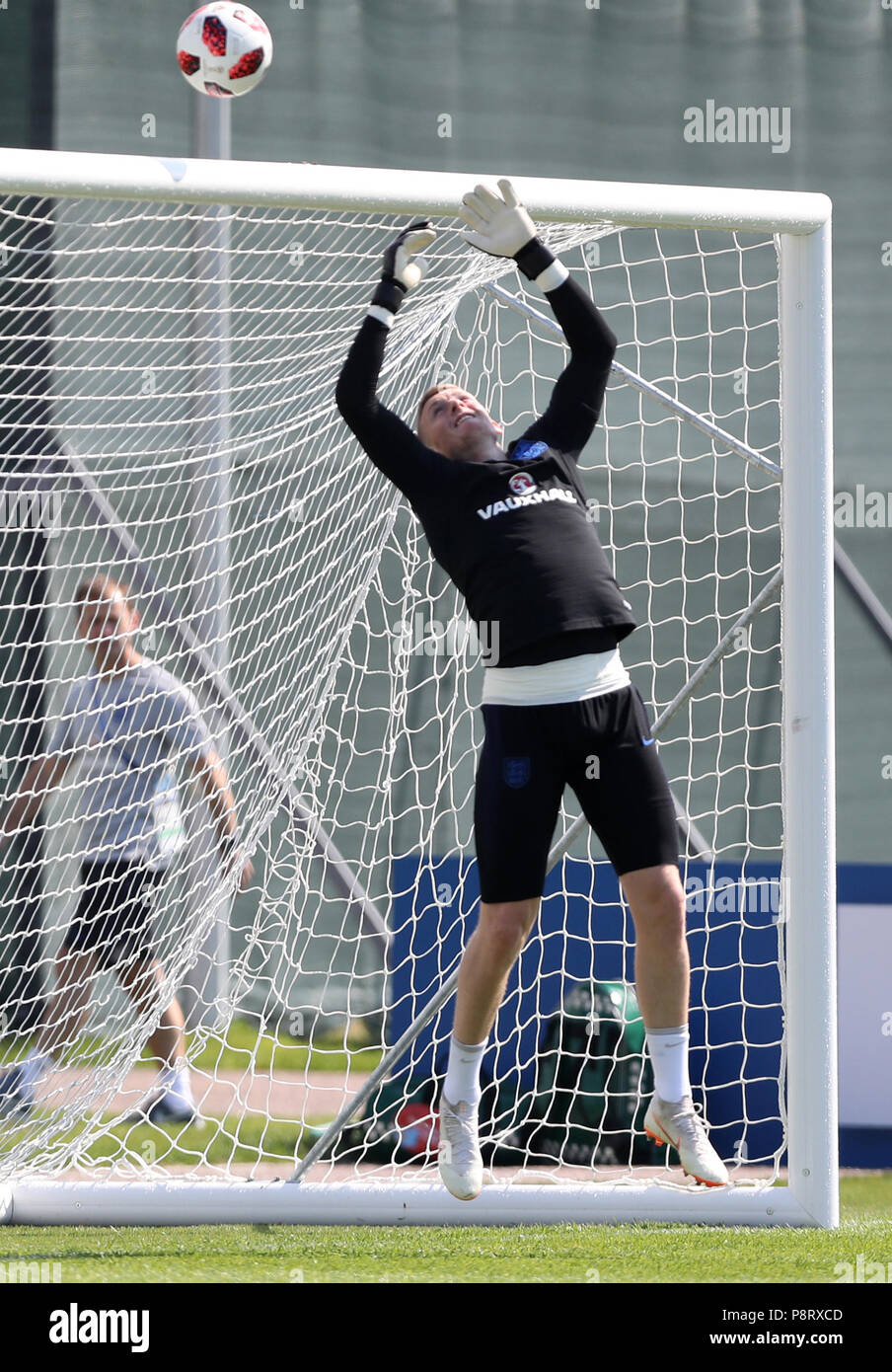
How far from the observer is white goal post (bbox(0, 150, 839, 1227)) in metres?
4.31

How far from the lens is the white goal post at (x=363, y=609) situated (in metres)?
4.31

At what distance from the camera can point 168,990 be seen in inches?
182

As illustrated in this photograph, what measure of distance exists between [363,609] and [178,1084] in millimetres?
1750

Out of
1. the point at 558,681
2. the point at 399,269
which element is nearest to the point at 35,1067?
the point at 558,681

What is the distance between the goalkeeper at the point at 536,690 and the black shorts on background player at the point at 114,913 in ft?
5.05

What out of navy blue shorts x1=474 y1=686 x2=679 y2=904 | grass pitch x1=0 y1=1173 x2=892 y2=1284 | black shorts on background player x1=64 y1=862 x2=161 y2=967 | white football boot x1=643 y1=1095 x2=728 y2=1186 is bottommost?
grass pitch x1=0 y1=1173 x2=892 y2=1284

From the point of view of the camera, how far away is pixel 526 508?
3805mm

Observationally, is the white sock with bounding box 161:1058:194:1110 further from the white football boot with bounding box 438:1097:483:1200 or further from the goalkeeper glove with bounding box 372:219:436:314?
the goalkeeper glove with bounding box 372:219:436:314

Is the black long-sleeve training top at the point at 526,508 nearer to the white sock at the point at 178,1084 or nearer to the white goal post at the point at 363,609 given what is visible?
the white goal post at the point at 363,609

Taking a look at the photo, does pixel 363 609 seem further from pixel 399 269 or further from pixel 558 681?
pixel 558 681

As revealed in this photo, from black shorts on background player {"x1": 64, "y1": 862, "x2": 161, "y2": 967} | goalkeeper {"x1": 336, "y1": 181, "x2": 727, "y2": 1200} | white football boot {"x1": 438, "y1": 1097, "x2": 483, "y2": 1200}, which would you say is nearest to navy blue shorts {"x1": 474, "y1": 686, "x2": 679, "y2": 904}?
goalkeeper {"x1": 336, "y1": 181, "x2": 727, "y2": 1200}

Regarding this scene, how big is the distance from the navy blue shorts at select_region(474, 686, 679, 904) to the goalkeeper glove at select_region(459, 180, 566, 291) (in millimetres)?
999

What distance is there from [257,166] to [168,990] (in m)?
2.19

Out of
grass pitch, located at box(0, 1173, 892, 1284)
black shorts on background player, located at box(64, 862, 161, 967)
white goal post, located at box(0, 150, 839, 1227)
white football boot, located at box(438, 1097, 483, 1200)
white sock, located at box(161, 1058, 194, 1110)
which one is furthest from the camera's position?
black shorts on background player, located at box(64, 862, 161, 967)
